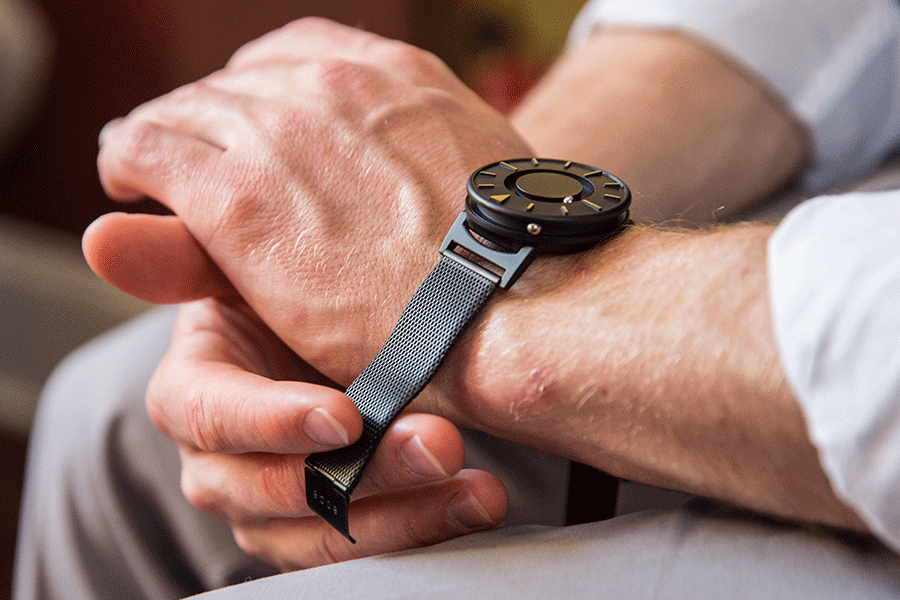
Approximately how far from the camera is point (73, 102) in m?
1.78

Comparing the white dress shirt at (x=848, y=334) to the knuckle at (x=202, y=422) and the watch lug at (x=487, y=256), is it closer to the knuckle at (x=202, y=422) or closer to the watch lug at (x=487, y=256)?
the watch lug at (x=487, y=256)

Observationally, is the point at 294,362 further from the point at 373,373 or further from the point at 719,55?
the point at 719,55

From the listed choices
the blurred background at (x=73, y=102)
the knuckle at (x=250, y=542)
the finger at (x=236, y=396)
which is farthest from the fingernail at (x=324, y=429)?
the blurred background at (x=73, y=102)

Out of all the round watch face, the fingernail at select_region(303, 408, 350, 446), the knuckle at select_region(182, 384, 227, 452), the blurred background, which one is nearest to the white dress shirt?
the round watch face

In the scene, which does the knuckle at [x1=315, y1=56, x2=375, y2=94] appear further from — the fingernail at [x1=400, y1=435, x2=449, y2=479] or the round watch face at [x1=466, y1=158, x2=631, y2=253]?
the fingernail at [x1=400, y1=435, x2=449, y2=479]

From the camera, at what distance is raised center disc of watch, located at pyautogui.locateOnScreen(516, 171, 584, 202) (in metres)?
0.53

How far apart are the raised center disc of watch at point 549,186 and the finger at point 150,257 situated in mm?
303

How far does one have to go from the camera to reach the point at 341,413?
46 cm

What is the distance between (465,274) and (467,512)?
0.17 metres

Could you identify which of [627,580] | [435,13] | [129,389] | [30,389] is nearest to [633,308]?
[627,580]

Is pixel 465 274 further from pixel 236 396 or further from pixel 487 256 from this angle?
pixel 236 396

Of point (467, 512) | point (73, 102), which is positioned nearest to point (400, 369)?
point (467, 512)

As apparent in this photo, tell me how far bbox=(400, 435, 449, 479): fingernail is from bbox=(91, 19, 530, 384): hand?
0.13 meters

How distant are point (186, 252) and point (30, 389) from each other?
1.53 metres
